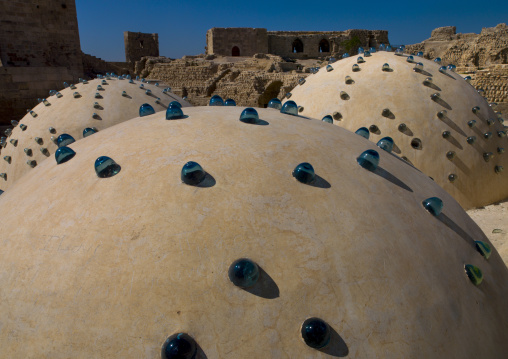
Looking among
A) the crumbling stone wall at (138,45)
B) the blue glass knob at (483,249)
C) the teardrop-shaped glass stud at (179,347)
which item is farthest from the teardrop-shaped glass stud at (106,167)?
the crumbling stone wall at (138,45)

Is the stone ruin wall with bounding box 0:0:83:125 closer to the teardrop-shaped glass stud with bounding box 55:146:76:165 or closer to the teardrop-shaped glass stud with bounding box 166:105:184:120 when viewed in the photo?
the teardrop-shaped glass stud with bounding box 55:146:76:165

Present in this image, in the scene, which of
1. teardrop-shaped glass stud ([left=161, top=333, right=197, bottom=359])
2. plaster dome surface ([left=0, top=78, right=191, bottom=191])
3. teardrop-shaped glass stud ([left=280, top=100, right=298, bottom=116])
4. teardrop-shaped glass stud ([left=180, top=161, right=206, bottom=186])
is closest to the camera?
teardrop-shaped glass stud ([left=161, top=333, right=197, bottom=359])

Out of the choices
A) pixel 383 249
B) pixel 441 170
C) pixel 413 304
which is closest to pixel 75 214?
pixel 383 249

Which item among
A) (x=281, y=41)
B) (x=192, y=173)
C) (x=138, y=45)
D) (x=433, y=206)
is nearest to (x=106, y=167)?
(x=192, y=173)

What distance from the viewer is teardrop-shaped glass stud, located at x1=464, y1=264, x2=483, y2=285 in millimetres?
1936

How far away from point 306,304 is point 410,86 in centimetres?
489

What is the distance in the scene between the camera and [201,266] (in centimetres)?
155

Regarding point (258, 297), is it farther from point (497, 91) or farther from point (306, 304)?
point (497, 91)

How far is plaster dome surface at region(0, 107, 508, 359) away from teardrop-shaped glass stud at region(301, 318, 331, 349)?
0.03 m

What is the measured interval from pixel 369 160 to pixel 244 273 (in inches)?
41.5

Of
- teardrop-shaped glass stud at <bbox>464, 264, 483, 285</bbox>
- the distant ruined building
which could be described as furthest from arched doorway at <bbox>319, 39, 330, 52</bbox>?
teardrop-shaped glass stud at <bbox>464, 264, 483, 285</bbox>

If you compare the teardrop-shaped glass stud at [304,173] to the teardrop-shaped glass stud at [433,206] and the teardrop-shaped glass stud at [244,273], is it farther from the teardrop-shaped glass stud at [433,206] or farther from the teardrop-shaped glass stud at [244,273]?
the teardrop-shaped glass stud at [433,206]

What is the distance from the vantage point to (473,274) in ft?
6.35

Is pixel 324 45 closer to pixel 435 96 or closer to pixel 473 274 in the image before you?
pixel 435 96
